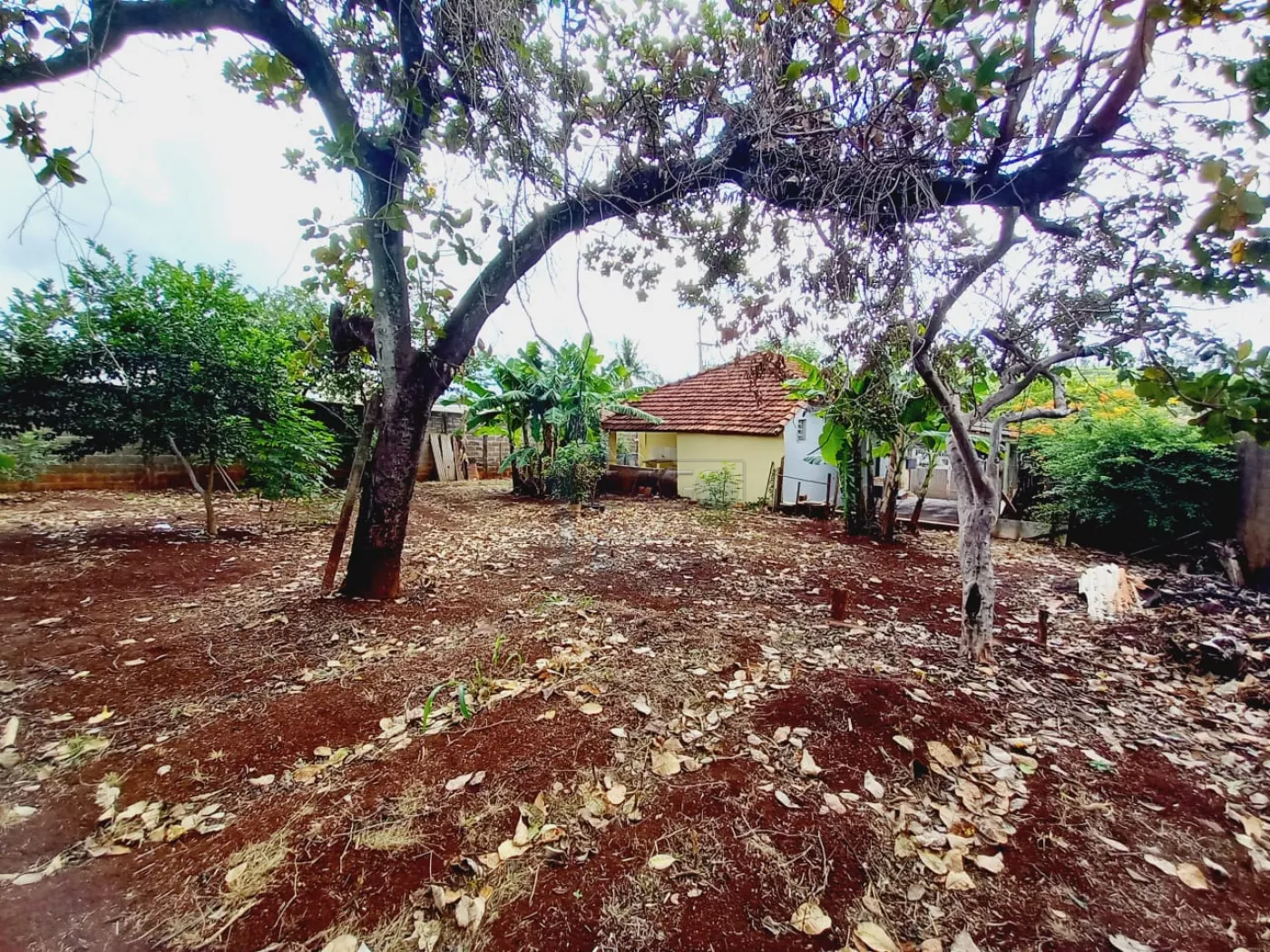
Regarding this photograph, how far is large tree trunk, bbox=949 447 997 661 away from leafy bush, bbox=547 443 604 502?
7.15 m

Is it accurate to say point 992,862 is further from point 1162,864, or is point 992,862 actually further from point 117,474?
point 117,474

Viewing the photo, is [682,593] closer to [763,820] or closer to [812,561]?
[812,561]

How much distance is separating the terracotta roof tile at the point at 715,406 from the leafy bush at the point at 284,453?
23.2ft

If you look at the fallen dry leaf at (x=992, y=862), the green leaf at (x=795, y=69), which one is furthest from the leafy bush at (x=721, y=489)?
the fallen dry leaf at (x=992, y=862)

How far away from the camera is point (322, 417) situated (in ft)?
35.9

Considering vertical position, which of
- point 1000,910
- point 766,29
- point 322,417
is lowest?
point 1000,910

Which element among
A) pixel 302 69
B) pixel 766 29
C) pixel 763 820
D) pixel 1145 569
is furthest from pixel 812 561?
pixel 302 69

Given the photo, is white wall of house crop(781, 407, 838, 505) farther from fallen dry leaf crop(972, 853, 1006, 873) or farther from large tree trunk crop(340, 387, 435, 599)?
fallen dry leaf crop(972, 853, 1006, 873)

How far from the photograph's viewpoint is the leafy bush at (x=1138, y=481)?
20.4ft

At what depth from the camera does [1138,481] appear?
6609 mm

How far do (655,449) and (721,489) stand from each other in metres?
5.49

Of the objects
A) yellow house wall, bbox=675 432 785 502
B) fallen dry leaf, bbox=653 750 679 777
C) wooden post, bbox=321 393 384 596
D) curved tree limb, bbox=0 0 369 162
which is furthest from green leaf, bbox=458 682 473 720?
yellow house wall, bbox=675 432 785 502

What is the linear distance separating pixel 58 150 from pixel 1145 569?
10.2m

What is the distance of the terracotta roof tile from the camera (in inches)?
465
